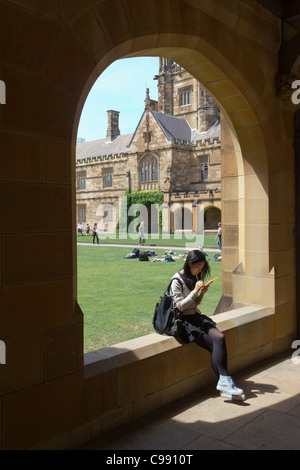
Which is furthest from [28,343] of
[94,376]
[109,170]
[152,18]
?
[109,170]

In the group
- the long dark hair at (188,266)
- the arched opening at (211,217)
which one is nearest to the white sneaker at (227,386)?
the long dark hair at (188,266)

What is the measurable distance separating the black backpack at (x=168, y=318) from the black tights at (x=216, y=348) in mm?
242

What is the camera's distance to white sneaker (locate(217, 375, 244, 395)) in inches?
142

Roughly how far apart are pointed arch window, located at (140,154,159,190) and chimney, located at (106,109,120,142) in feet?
43.5

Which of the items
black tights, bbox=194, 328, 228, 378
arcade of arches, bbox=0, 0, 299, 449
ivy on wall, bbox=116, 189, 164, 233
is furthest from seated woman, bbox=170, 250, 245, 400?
ivy on wall, bbox=116, 189, 164, 233

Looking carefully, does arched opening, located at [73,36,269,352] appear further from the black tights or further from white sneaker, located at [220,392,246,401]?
white sneaker, located at [220,392,246,401]

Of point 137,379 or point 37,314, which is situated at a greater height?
point 37,314

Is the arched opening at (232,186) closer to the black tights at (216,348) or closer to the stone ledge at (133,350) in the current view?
the stone ledge at (133,350)

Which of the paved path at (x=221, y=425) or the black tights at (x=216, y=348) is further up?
the black tights at (x=216, y=348)

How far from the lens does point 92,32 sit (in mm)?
2877

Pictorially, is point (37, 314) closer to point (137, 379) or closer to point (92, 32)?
point (137, 379)

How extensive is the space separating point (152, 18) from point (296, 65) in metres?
2.30

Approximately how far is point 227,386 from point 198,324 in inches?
22.3

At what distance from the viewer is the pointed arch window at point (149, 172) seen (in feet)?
152
